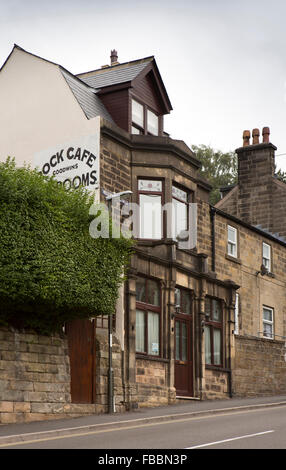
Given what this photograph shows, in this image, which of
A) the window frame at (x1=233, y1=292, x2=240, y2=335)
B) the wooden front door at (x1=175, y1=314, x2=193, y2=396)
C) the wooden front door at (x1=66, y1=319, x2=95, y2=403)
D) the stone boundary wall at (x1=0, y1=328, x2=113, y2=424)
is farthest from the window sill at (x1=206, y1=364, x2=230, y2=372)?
the stone boundary wall at (x1=0, y1=328, x2=113, y2=424)

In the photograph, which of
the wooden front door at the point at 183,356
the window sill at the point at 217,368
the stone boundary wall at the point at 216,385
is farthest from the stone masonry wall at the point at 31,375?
the window sill at the point at 217,368

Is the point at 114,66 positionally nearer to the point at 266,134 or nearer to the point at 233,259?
the point at 233,259

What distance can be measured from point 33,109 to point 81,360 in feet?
32.1

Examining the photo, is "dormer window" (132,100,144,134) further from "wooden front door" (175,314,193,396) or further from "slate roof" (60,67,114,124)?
"wooden front door" (175,314,193,396)

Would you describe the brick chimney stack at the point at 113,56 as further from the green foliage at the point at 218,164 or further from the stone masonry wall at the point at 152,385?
the green foliage at the point at 218,164

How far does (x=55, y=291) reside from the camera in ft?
62.0

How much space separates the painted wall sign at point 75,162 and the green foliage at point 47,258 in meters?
3.29

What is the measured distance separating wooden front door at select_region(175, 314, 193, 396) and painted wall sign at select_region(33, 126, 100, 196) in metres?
5.60

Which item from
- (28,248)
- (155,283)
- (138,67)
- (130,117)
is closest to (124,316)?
(155,283)

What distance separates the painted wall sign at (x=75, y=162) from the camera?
24547 mm

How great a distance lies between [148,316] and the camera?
80.5 feet

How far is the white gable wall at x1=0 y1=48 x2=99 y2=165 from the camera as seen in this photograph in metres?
25.9

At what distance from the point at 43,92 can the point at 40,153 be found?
7.30 ft
